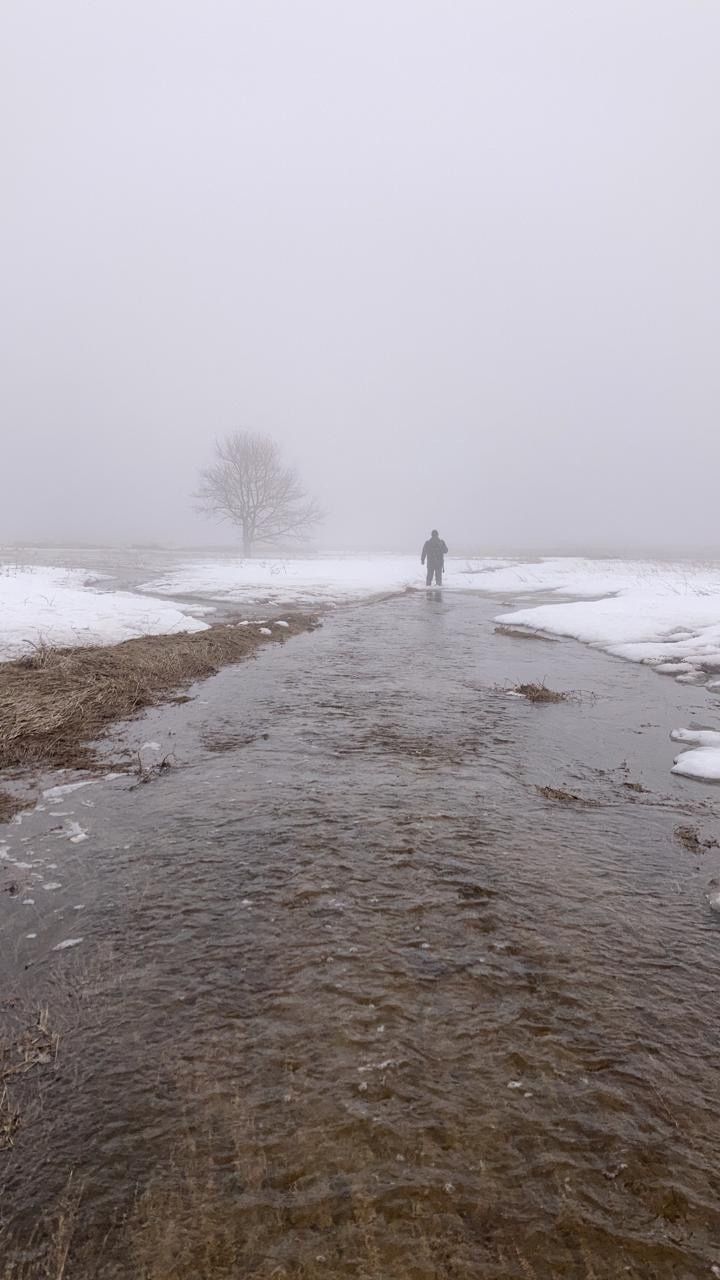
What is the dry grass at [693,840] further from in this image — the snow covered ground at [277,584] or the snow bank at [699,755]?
the snow covered ground at [277,584]

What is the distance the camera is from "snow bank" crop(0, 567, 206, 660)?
11445mm

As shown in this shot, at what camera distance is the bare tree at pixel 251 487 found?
4706cm

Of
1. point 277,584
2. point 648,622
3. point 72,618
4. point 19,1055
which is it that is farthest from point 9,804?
point 277,584

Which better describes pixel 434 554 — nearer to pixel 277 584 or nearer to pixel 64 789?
pixel 277 584

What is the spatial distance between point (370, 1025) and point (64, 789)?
410cm

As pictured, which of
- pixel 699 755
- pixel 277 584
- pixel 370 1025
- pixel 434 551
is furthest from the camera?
pixel 434 551

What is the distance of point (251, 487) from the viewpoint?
156 ft

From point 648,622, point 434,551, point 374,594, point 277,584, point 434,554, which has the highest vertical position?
point 434,551

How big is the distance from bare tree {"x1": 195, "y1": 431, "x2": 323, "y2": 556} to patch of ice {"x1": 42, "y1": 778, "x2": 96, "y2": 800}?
42.8 meters

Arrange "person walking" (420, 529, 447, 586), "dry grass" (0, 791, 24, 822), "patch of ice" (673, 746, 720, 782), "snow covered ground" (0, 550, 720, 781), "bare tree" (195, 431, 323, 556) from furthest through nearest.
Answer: "bare tree" (195, 431, 323, 556)
"person walking" (420, 529, 447, 586)
"snow covered ground" (0, 550, 720, 781)
"patch of ice" (673, 746, 720, 782)
"dry grass" (0, 791, 24, 822)

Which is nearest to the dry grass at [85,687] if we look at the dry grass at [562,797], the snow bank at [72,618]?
the snow bank at [72,618]

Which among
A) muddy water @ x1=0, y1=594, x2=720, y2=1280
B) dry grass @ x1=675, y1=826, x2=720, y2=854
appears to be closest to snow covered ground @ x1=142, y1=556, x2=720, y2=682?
dry grass @ x1=675, y1=826, x2=720, y2=854

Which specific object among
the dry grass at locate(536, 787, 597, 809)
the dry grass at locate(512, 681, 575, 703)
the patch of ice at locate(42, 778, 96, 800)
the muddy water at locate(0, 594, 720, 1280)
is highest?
the dry grass at locate(512, 681, 575, 703)

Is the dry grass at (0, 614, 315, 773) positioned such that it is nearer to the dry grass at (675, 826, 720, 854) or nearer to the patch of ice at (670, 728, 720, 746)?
the dry grass at (675, 826, 720, 854)
